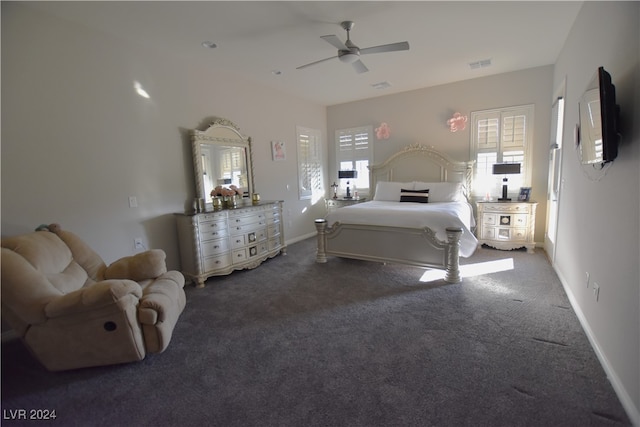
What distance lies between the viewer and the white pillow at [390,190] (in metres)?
5.45

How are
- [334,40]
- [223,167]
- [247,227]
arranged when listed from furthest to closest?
[223,167] < [247,227] < [334,40]

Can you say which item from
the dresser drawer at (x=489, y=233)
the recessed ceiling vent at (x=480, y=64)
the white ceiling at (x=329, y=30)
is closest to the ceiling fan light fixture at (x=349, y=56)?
the white ceiling at (x=329, y=30)

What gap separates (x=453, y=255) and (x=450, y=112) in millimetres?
3206

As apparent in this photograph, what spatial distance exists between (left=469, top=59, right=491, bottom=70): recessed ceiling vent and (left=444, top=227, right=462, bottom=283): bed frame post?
270 cm

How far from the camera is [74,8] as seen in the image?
265 cm

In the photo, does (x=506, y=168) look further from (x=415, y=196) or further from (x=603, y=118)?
(x=603, y=118)

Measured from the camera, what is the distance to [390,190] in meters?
5.54

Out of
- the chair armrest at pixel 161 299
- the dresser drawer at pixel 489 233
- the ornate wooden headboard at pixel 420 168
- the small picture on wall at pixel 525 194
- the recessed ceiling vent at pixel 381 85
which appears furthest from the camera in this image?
the ornate wooden headboard at pixel 420 168

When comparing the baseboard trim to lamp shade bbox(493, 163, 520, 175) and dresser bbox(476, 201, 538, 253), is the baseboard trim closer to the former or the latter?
dresser bbox(476, 201, 538, 253)

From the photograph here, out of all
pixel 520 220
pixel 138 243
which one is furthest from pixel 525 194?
pixel 138 243

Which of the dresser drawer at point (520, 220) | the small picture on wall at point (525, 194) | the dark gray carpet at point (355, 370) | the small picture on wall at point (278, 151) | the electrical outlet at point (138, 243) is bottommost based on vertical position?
the dark gray carpet at point (355, 370)

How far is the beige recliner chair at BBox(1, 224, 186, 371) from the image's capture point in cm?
195

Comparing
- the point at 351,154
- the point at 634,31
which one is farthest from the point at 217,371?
the point at 351,154

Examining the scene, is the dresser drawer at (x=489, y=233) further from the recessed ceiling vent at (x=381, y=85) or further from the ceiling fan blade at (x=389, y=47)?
the ceiling fan blade at (x=389, y=47)
